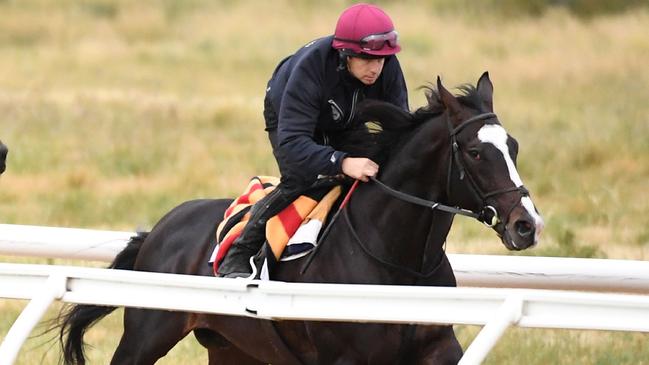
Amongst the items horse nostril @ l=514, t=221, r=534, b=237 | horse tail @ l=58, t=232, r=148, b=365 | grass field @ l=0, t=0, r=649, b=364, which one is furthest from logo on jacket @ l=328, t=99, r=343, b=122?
grass field @ l=0, t=0, r=649, b=364

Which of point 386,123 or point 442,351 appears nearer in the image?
A: point 442,351

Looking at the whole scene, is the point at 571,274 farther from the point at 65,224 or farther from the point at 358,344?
the point at 65,224

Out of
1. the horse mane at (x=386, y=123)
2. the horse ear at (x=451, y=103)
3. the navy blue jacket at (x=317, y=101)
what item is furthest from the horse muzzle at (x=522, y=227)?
the navy blue jacket at (x=317, y=101)

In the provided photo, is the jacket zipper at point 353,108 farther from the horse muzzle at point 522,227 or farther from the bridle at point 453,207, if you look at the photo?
the horse muzzle at point 522,227

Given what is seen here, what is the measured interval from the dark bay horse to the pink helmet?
0.25 metres

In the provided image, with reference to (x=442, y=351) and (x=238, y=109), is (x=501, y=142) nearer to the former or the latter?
(x=442, y=351)

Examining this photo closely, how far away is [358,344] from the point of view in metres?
6.16

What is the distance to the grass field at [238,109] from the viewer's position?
41.7 ft

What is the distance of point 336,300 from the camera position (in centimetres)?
512

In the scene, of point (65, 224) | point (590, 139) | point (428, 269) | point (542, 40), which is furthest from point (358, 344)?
point (542, 40)

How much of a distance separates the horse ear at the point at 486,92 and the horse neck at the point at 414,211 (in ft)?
0.67

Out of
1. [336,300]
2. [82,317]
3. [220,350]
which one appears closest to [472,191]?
[336,300]

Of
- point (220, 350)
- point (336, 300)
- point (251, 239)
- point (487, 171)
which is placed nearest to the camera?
point (336, 300)

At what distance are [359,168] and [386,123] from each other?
0.83 ft
